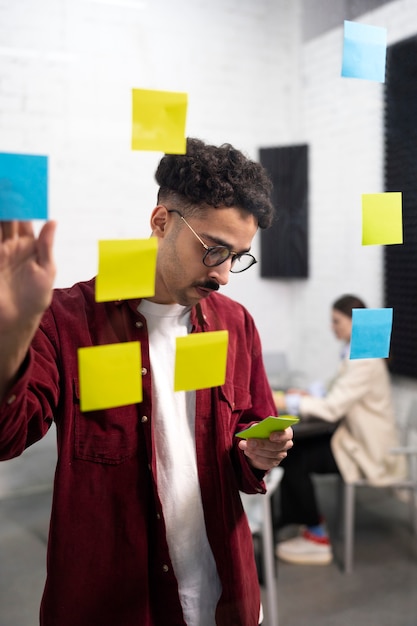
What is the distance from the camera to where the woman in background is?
234 cm

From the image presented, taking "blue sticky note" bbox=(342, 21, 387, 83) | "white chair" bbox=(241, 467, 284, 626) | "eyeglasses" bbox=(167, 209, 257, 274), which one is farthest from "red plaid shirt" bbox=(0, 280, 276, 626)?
"white chair" bbox=(241, 467, 284, 626)

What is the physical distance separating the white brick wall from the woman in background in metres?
0.97

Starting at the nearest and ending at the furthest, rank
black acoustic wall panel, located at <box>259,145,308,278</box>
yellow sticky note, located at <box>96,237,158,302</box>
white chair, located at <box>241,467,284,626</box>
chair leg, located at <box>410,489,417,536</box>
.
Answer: yellow sticky note, located at <box>96,237,158,302</box> < black acoustic wall panel, located at <box>259,145,308,278</box> < white chair, located at <box>241,467,284,626</box> < chair leg, located at <box>410,489,417,536</box>

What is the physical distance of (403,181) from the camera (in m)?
1.48

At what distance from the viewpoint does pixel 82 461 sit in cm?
86

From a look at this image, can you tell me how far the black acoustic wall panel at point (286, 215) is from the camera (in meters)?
1.17

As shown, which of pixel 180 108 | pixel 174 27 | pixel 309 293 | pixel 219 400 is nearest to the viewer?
pixel 180 108

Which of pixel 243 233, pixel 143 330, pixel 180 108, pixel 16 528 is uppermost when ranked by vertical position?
pixel 180 108

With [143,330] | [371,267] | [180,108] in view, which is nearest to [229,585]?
[143,330]

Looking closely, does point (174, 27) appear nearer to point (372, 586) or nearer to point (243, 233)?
point (243, 233)

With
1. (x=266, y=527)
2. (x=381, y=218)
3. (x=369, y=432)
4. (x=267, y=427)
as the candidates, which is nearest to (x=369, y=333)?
(x=381, y=218)

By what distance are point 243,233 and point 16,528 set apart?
0.79 m

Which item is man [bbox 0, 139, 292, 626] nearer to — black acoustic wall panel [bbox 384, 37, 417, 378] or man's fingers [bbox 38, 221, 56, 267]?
man's fingers [bbox 38, 221, 56, 267]

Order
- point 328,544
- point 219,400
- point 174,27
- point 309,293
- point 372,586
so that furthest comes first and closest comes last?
point 328,544 < point 372,586 < point 309,293 < point 174,27 < point 219,400
